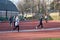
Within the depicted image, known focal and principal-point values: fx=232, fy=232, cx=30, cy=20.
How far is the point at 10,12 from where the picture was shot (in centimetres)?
7162

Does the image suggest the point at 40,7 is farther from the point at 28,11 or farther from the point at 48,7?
the point at 28,11

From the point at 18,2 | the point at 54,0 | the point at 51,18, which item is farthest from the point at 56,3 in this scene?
the point at 18,2

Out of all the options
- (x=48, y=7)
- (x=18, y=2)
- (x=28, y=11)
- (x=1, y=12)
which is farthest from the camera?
(x=18, y=2)

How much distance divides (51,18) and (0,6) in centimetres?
1610

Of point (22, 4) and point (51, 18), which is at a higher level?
point (22, 4)

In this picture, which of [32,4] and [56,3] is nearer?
[56,3]

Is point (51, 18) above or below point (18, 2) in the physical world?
below

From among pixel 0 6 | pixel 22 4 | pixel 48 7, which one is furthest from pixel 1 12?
pixel 22 4

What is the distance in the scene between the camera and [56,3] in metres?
75.6

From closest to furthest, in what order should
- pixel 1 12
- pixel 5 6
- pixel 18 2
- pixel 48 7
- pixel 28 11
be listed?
1. pixel 1 12
2. pixel 5 6
3. pixel 48 7
4. pixel 28 11
5. pixel 18 2

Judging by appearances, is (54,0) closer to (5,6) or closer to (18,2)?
(5,6)

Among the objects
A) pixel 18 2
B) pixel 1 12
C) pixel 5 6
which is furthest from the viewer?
pixel 18 2

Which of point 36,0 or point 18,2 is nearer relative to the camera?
point 36,0

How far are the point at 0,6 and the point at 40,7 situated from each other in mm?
16985
